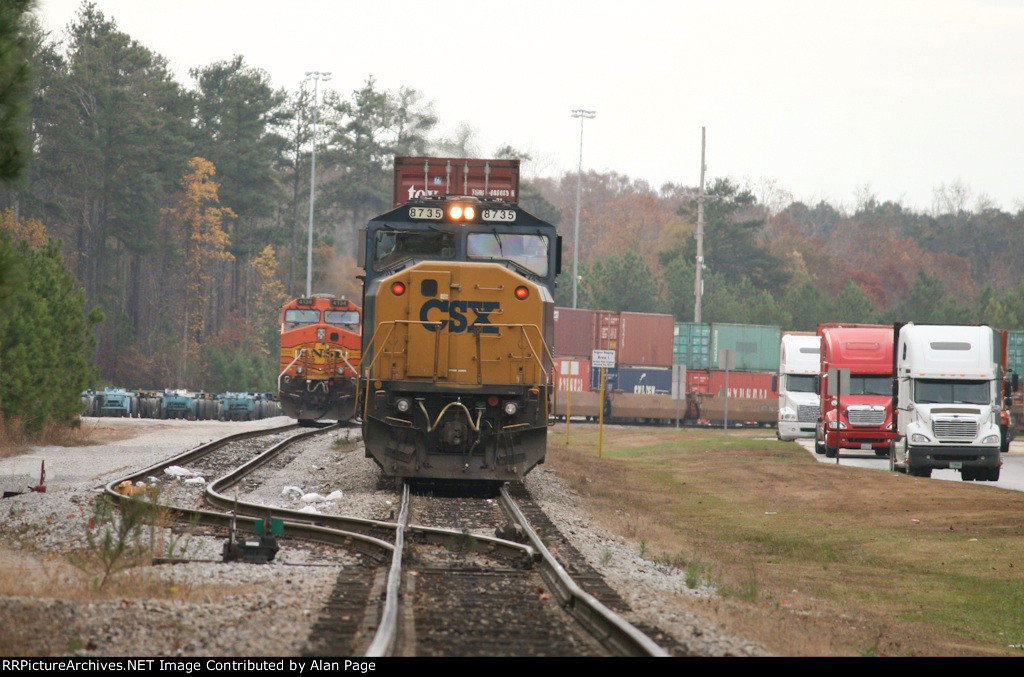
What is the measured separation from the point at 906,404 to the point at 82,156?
4892 centimetres

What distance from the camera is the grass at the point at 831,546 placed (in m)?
10.5

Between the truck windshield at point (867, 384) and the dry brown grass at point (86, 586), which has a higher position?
the truck windshield at point (867, 384)

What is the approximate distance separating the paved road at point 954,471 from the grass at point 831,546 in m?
2.93

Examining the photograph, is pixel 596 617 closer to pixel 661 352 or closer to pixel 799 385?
pixel 799 385

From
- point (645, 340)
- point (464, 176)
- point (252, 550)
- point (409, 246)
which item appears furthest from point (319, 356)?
point (645, 340)

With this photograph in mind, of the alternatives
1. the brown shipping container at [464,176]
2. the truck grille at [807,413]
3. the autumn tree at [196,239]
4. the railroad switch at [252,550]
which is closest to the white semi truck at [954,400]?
the brown shipping container at [464,176]

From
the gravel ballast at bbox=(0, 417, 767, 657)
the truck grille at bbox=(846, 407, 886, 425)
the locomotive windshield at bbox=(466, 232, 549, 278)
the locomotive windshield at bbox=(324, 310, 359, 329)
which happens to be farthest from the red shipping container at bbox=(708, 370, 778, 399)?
the locomotive windshield at bbox=(466, 232, 549, 278)

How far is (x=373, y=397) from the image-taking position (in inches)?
642

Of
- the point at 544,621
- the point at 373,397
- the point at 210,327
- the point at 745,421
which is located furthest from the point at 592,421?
the point at 544,621

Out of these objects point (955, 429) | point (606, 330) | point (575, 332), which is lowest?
point (955, 429)

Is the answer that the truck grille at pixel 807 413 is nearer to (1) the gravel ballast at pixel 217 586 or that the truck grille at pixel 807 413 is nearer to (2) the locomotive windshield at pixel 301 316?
(2) the locomotive windshield at pixel 301 316

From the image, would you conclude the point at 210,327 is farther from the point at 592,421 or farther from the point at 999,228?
the point at 999,228

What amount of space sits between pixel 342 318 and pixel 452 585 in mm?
25001

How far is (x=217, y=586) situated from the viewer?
9617 mm
